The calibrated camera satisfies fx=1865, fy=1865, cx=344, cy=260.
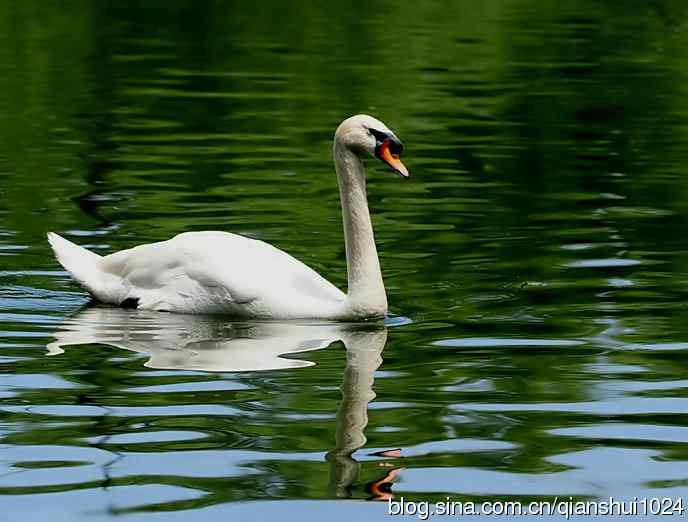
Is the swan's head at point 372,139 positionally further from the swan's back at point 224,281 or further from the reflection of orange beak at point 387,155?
the swan's back at point 224,281

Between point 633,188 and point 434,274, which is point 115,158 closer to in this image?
point 633,188

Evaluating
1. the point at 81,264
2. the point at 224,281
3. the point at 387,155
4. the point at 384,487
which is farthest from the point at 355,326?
the point at 384,487

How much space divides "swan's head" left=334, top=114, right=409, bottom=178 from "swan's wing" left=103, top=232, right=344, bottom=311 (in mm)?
787

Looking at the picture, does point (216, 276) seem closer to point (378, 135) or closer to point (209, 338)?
point (209, 338)

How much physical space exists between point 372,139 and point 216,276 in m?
1.19

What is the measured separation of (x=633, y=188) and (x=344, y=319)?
6.49 meters

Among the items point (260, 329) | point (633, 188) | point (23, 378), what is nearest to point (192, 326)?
point (260, 329)

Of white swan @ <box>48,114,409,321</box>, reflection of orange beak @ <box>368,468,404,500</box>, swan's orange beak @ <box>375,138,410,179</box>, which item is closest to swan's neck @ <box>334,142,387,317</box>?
white swan @ <box>48,114,409,321</box>

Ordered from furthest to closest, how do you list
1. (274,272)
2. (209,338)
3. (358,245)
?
(358,245) < (274,272) < (209,338)

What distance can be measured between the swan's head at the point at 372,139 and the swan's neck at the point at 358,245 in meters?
0.10

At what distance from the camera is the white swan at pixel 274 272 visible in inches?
414

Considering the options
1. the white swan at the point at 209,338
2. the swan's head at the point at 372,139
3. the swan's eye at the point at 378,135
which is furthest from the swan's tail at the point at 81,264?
the swan's eye at the point at 378,135

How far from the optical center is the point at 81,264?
11.4 m

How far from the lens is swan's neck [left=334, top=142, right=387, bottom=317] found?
10.5 metres
